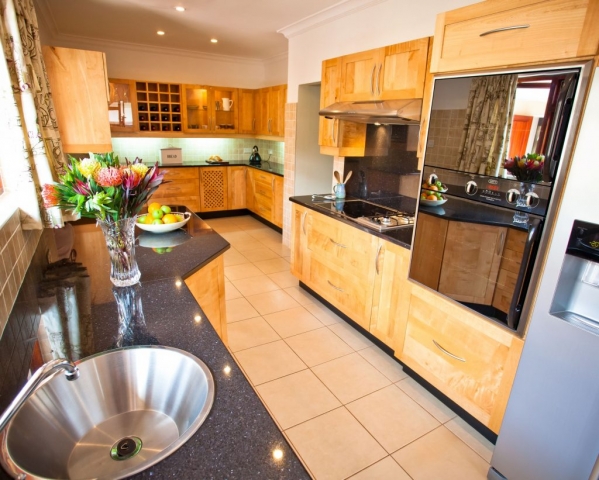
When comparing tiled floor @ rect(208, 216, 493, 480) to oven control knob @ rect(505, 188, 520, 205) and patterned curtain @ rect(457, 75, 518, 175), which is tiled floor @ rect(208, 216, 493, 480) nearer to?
oven control knob @ rect(505, 188, 520, 205)

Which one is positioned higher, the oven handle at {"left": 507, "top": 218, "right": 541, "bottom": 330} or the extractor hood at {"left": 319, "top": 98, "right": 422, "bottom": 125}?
the extractor hood at {"left": 319, "top": 98, "right": 422, "bottom": 125}

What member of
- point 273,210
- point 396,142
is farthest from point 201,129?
point 396,142

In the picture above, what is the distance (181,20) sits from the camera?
3695 mm

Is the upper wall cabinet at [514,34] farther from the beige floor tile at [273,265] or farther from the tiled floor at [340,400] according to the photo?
the beige floor tile at [273,265]

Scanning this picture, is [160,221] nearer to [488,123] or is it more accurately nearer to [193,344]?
[193,344]

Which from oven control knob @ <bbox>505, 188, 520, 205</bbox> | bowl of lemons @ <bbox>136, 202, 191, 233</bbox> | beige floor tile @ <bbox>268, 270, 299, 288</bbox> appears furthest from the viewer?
beige floor tile @ <bbox>268, 270, 299, 288</bbox>

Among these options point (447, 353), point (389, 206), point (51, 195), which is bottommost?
point (447, 353)

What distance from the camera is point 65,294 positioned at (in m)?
1.39

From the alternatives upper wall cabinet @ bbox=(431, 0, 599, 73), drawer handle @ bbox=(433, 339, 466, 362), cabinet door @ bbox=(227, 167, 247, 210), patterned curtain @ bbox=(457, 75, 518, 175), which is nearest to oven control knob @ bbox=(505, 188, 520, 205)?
patterned curtain @ bbox=(457, 75, 518, 175)

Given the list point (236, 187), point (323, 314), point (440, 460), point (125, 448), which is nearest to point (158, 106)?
point (236, 187)

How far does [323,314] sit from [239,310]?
728mm

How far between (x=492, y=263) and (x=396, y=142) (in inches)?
64.2

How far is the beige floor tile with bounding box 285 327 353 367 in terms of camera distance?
97.7 inches

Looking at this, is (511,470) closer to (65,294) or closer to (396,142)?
(65,294)
